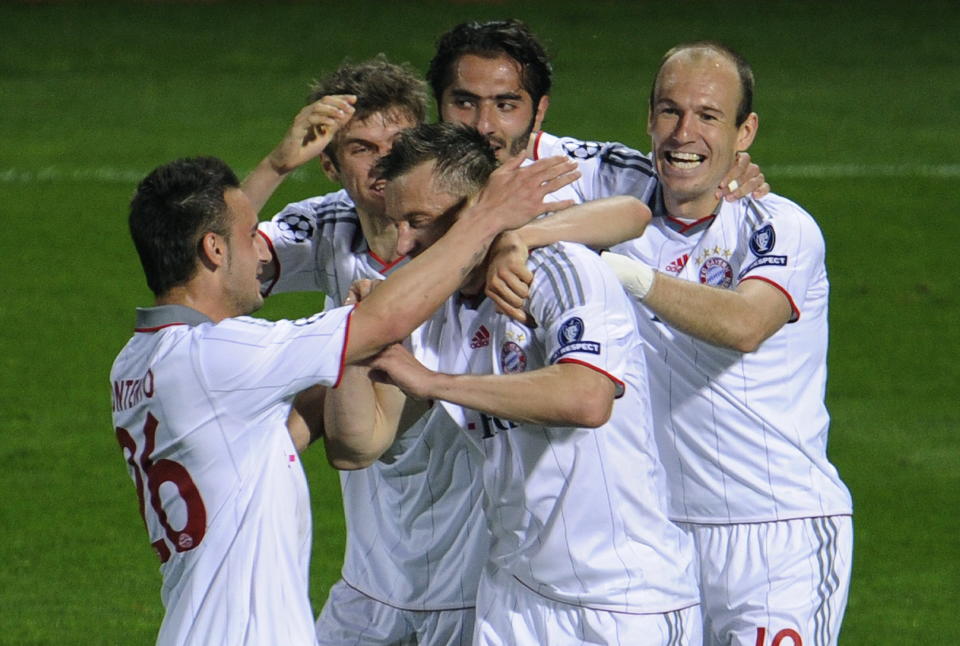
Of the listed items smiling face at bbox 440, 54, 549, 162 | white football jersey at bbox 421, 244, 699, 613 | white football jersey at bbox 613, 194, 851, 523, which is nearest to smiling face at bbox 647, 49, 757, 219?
white football jersey at bbox 613, 194, 851, 523

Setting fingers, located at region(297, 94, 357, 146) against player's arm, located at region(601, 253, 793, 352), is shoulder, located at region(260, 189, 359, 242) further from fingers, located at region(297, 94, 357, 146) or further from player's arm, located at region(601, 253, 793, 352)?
player's arm, located at region(601, 253, 793, 352)

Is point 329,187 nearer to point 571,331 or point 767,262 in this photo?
point 767,262

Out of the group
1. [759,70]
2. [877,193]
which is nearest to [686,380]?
[877,193]

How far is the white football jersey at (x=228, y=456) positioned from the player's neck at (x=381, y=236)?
1332 mm

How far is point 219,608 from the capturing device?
404 centimetres

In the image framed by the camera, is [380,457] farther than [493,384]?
Yes

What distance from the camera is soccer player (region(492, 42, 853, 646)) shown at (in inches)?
197

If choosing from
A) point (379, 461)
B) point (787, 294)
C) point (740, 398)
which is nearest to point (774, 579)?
point (740, 398)

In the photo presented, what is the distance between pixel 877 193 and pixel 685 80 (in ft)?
41.2

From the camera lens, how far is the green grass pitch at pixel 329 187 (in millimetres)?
9055

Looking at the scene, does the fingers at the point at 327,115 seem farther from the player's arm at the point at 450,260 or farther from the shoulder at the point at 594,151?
the player's arm at the point at 450,260

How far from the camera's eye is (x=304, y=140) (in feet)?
17.7

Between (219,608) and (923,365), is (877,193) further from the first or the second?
(219,608)

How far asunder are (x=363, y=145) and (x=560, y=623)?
1.95 metres
